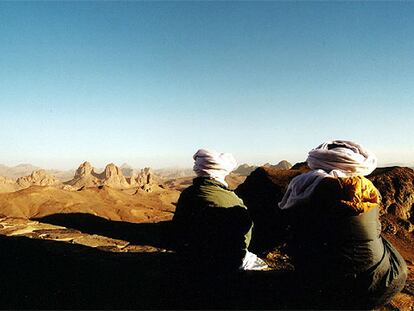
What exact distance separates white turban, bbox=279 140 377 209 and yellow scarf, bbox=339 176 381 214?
0.62 feet

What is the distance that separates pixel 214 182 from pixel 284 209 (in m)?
0.84

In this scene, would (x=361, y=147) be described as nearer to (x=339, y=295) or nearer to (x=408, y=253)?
(x=339, y=295)

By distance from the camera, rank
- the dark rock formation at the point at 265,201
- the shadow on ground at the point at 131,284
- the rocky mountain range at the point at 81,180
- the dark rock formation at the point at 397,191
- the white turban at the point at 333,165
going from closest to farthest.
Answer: the white turban at the point at 333,165
the shadow on ground at the point at 131,284
the dark rock formation at the point at 265,201
the dark rock formation at the point at 397,191
the rocky mountain range at the point at 81,180

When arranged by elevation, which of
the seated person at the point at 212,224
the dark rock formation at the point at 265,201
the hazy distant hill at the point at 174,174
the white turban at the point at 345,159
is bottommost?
the hazy distant hill at the point at 174,174

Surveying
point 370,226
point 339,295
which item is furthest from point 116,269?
point 370,226

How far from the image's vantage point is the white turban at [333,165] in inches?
94.1

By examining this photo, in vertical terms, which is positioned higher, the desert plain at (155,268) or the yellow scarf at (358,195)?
the yellow scarf at (358,195)

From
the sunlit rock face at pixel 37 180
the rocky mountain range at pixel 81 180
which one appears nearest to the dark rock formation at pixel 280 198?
the rocky mountain range at pixel 81 180

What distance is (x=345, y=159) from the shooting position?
7.86 ft

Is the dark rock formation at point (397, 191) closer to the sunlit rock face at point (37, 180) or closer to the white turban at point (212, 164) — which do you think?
the white turban at point (212, 164)

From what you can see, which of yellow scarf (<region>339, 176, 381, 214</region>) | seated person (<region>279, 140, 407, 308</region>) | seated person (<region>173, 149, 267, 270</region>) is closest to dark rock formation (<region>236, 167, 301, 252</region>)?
seated person (<region>173, 149, 267, 270</region>)

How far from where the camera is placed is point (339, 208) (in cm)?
221

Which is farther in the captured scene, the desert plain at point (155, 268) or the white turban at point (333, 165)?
the desert plain at point (155, 268)

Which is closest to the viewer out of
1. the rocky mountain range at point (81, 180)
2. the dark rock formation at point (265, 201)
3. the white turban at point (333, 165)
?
the white turban at point (333, 165)
